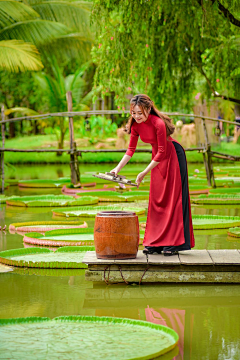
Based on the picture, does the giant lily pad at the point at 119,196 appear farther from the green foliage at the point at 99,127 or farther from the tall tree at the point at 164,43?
the green foliage at the point at 99,127

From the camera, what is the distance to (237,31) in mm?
8992

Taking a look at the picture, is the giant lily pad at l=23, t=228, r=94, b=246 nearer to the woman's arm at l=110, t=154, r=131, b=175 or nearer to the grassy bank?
the woman's arm at l=110, t=154, r=131, b=175

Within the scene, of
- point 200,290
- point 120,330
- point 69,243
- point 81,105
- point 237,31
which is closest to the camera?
point 120,330

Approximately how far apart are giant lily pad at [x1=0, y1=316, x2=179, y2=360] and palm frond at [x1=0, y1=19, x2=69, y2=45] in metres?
14.5

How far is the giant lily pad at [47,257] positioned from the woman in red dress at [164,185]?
2.58 ft

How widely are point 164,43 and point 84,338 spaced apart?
24.7 ft

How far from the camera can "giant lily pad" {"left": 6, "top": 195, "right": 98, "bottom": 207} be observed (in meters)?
10.0

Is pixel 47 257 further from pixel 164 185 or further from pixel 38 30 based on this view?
pixel 38 30

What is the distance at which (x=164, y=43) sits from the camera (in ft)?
32.4

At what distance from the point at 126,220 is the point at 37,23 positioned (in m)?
13.5

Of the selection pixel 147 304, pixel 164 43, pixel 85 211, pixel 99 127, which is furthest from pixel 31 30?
pixel 147 304

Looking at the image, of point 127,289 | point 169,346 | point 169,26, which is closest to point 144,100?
point 127,289

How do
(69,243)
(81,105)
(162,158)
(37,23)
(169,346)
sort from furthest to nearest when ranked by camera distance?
(81,105)
(37,23)
(69,243)
(162,158)
(169,346)

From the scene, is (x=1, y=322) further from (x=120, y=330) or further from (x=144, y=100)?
(x=144, y=100)
